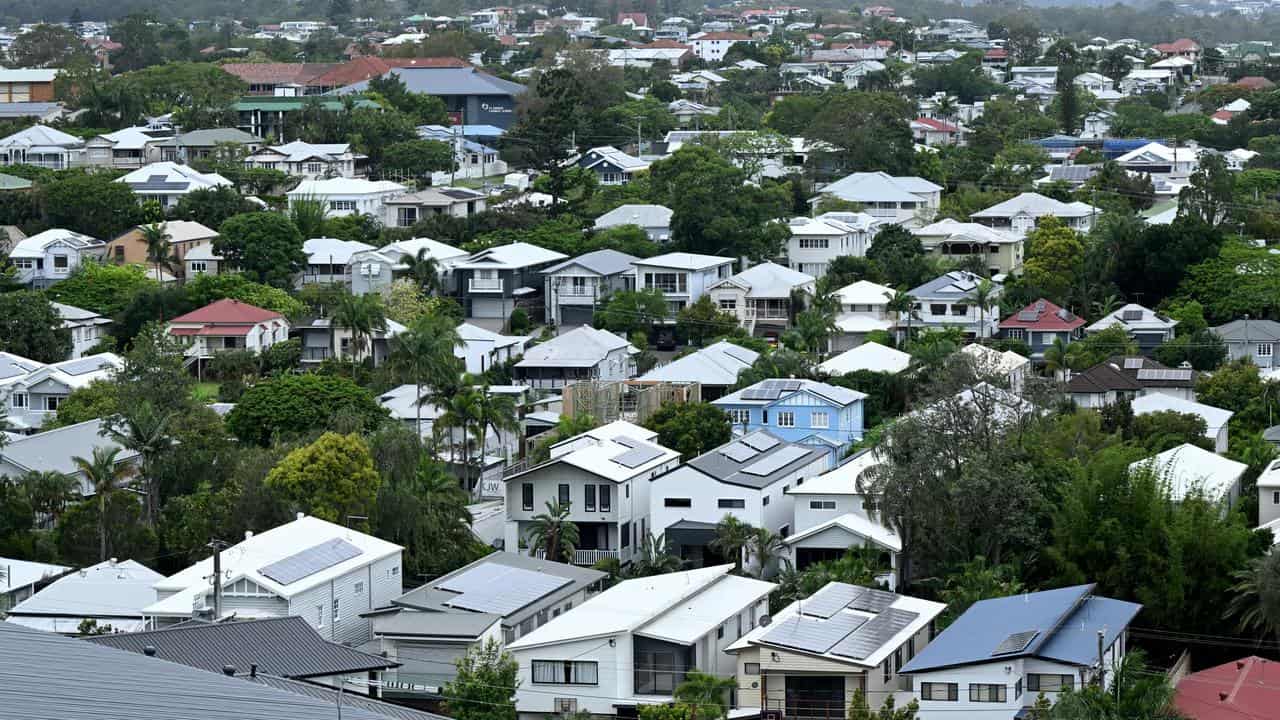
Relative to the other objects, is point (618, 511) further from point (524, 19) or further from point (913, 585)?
point (524, 19)

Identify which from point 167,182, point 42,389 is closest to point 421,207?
point 167,182

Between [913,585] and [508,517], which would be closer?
[913,585]

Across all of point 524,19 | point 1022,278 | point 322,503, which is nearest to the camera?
point 322,503

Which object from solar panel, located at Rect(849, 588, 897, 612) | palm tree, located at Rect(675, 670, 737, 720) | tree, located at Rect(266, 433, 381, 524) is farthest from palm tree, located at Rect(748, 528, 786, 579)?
palm tree, located at Rect(675, 670, 737, 720)

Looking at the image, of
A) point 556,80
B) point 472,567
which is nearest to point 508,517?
point 472,567

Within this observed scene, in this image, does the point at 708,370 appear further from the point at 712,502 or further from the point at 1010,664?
the point at 1010,664

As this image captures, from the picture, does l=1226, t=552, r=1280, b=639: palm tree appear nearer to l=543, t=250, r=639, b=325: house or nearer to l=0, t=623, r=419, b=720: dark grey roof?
l=0, t=623, r=419, b=720: dark grey roof

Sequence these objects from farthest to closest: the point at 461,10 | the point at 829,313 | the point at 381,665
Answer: the point at 461,10 → the point at 829,313 → the point at 381,665
